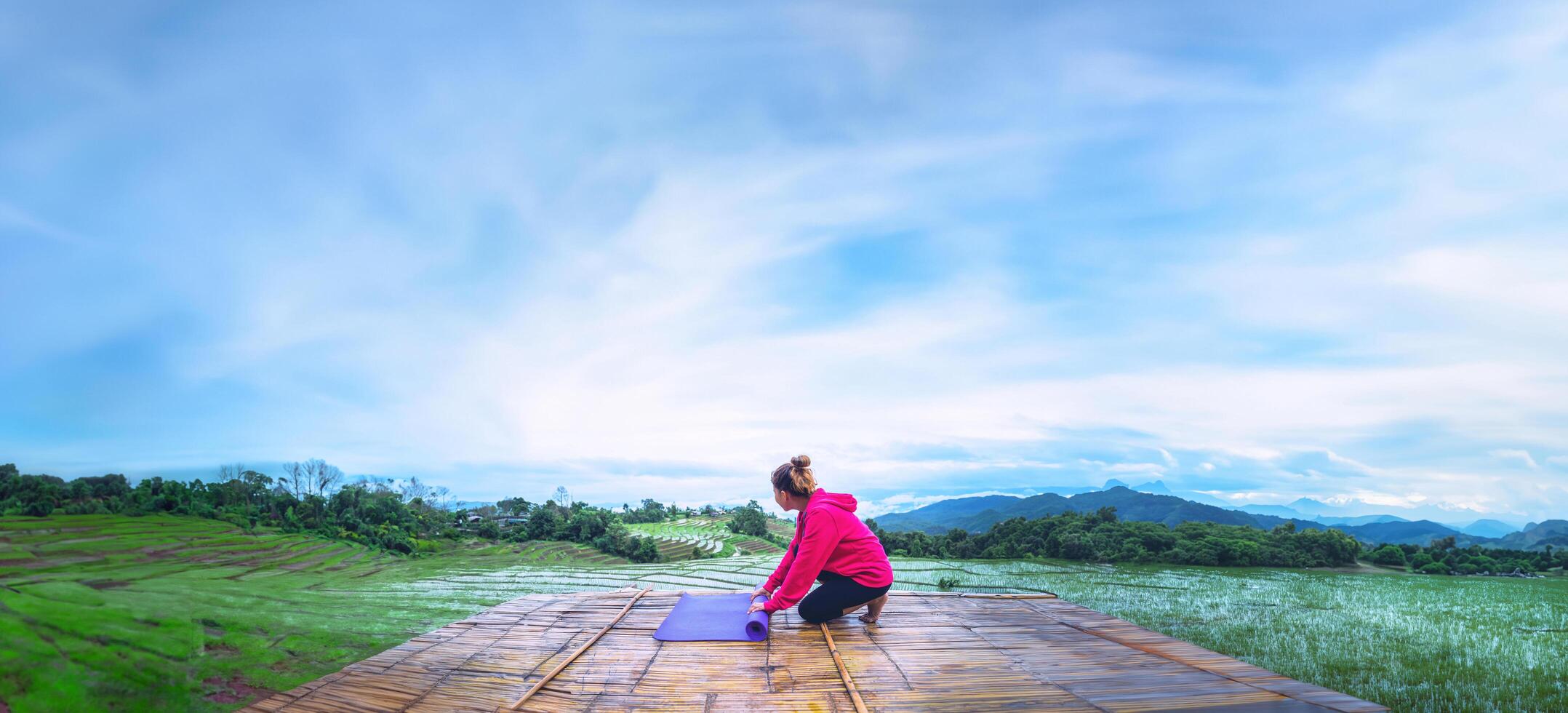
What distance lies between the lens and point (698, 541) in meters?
24.2

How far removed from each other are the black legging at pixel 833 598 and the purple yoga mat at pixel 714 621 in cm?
50

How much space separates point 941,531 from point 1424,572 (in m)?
12.0

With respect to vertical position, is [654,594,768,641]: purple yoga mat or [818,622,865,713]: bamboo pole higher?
[818,622,865,713]: bamboo pole

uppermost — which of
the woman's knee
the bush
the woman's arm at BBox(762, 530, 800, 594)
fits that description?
the woman's arm at BBox(762, 530, 800, 594)

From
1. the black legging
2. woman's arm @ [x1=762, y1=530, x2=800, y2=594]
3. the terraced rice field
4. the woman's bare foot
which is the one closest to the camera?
the black legging

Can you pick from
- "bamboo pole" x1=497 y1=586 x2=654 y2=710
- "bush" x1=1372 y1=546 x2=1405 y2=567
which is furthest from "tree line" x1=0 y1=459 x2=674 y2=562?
"bush" x1=1372 y1=546 x2=1405 y2=567

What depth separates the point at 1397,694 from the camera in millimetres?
5547

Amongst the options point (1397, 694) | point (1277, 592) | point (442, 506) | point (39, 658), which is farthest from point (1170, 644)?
point (442, 506)

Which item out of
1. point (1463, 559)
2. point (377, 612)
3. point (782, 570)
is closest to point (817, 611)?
point (782, 570)

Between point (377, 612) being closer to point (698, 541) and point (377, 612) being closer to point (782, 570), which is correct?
point (782, 570)

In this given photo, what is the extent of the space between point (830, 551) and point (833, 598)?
53 centimetres

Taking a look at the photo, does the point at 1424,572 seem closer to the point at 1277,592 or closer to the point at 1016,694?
the point at 1277,592

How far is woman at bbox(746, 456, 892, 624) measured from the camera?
617 centimetres

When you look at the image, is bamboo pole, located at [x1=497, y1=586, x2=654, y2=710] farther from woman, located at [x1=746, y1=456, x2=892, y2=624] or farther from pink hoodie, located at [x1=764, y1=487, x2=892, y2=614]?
pink hoodie, located at [x1=764, y1=487, x2=892, y2=614]
